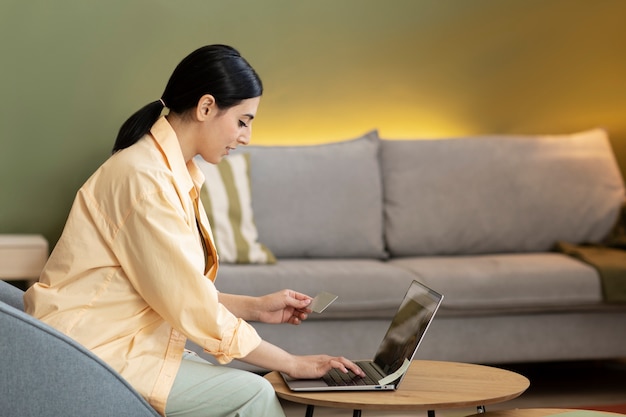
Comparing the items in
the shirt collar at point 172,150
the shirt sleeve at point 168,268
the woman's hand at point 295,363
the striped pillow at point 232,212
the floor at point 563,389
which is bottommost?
the floor at point 563,389

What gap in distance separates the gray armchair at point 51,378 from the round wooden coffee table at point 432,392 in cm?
34

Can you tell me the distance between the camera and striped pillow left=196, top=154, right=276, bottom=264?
136 inches

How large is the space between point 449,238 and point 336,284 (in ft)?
2.70

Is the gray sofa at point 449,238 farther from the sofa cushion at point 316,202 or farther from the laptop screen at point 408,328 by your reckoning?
the laptop screen at point 408,328

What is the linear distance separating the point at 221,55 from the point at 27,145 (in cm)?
230

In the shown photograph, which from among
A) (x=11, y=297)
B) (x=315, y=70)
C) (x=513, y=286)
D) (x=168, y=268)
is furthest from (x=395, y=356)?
(x=315, y=70)

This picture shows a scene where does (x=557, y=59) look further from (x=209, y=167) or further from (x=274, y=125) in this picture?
(x=209, y=167)

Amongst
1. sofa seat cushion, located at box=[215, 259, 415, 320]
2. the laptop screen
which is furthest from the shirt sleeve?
sofa seat cushion, located at box=[215, 259, 415, 320]

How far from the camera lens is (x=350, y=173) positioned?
3.86 m

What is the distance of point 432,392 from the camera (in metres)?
1.78

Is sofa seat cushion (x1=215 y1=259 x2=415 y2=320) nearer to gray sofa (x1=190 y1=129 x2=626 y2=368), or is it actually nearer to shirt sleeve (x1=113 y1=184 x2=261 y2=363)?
gray sofa (x1=190 y1=129 x2=626 y2=368)

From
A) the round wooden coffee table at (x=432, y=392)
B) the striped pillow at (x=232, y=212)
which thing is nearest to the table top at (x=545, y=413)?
the round wooden coffee table at (x=432, y=392)

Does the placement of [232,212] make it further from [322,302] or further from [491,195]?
[322,302]

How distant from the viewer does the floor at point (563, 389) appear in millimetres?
3221
